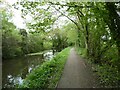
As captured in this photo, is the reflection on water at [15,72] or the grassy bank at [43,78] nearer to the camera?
the grassy bank at [43,78]

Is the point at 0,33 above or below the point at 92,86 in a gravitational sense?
above

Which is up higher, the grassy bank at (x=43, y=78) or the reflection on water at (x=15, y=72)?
the grassy bank at (x=43, y=78)

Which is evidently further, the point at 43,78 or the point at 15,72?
the point at 15,72

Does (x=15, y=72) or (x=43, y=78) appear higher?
(x=43, y=78)

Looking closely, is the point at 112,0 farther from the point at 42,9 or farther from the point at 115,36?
the point at 42,9

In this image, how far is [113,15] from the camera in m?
9.59

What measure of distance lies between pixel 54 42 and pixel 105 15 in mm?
70748

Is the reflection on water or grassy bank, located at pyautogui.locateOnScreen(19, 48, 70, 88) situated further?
the reflection on water

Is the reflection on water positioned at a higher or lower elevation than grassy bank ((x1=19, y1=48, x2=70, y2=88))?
lower

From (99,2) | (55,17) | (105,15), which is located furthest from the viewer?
(55,17)

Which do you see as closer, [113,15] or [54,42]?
[113,15]

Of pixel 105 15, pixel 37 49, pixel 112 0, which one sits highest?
pixel 112 0

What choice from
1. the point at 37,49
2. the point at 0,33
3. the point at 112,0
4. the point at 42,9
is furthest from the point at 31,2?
the point at 37,49

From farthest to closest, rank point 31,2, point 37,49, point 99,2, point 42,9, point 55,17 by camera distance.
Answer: point 37,49
point 55,17
point 42,9
point 31,2
point 99,2
